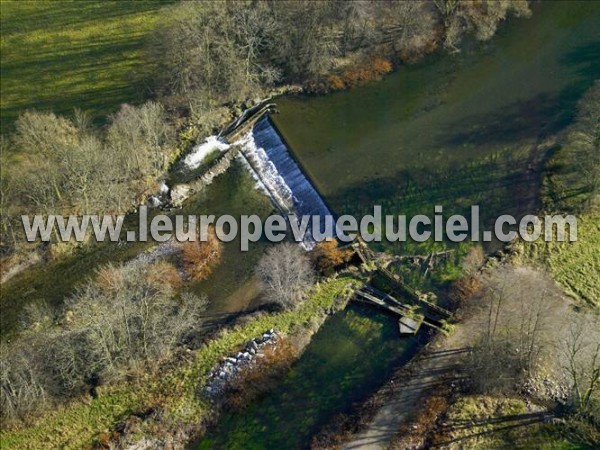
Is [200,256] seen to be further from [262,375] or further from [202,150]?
[202,150]

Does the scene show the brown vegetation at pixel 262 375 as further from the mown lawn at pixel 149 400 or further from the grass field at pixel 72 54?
the grass field at pixel 72 54

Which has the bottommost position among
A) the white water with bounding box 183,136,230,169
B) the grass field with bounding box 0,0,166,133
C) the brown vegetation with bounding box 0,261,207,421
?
the brown vegetation with bounding box 0,261,207,421

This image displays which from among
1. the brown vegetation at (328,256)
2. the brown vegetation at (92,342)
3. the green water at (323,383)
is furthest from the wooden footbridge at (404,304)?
the brown vegetation at (92,342)

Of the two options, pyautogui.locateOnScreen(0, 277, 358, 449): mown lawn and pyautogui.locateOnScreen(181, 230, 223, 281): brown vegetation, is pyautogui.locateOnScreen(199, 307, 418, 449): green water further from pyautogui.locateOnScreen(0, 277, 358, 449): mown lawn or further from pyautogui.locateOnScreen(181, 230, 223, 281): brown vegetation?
pyautogui.locateOnScreen(181, 230, 223, 281): brown vegetation

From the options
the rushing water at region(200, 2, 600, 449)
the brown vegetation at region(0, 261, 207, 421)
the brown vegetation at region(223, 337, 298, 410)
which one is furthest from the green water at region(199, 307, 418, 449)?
the brown vegetation at region(0, 261, 207, 421)

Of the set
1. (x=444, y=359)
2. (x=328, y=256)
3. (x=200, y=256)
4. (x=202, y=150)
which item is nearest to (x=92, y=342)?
(x=200, y=256)

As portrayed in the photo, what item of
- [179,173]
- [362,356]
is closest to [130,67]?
[179,173]
